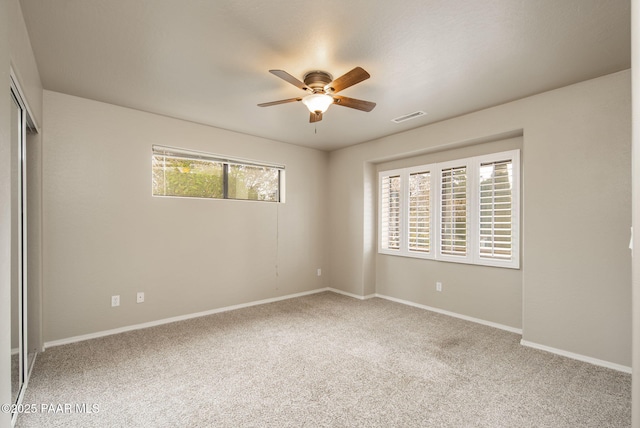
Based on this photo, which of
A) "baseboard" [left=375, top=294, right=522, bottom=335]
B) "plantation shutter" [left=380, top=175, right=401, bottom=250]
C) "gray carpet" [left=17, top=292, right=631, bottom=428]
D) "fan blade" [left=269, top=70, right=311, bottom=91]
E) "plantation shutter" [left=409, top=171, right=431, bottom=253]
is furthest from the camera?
"plantation shutter" [left=380, top=175, right=401, bottom=250]

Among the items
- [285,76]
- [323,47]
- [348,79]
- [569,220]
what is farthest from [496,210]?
[285,76]

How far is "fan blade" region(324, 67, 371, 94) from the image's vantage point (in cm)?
222

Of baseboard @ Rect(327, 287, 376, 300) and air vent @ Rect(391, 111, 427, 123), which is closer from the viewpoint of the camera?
air vent @ Rect(391, 111, 427, 123)

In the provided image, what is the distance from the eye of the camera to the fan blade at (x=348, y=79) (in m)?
2.22

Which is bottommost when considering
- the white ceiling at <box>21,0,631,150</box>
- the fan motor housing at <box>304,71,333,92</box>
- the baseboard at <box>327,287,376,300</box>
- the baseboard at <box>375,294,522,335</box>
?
the baseboard at <box>327,287,376,300</box>

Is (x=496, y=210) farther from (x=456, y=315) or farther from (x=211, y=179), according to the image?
(x=211, y=179)

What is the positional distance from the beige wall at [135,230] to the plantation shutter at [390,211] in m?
1.59

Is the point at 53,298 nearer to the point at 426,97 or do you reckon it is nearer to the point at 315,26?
the point at 315,26

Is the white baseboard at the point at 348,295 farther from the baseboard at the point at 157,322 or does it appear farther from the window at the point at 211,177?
the window at the point at 211,177

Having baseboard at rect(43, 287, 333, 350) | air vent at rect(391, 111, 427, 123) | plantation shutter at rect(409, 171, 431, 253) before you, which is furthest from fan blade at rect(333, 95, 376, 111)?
baseboard at rect(43, 287, 333, 350)

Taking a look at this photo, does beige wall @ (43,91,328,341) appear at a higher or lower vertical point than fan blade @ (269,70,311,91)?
lower

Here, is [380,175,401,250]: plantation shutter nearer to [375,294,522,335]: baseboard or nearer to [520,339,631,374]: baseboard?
[375,294,522,335]: baseboard

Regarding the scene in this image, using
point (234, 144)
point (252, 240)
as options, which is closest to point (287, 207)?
point (252, 240)

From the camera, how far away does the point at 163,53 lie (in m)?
2.42
